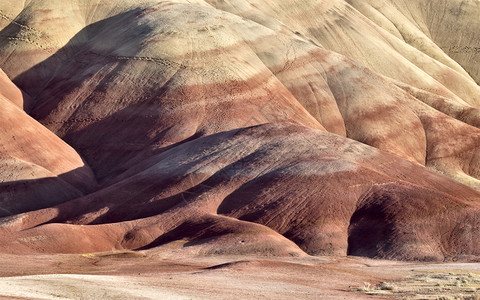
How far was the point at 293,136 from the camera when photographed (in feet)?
199

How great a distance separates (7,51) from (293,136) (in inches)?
1377

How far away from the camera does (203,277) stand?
3656cm

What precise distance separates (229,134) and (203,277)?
26.2m

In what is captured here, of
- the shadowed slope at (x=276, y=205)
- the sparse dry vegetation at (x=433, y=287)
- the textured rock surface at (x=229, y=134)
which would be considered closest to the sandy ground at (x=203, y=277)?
the sparse dry vegetation at (x=433, y=287)

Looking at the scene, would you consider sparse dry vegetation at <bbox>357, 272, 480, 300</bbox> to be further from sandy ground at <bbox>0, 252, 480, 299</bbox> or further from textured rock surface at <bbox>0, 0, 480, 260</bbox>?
textured rock surface at <bbox>0, 0, 480, 260</bbox>

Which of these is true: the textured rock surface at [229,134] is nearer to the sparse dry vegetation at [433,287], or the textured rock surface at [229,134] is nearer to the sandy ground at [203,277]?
the sandy ground at [203,277]

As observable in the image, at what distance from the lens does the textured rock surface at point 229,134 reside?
5184 cm

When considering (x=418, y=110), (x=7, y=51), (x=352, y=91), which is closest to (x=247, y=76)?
(x=352, y=91)

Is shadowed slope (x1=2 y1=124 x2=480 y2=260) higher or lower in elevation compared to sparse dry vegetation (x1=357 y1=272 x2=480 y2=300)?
lower

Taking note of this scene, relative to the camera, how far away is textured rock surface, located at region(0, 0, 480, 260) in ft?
170

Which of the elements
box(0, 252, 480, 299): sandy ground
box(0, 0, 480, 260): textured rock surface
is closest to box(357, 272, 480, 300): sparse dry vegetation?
box(0, 252, 480, 299): sandy ground

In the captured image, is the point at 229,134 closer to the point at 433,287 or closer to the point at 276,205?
the point at 276,205

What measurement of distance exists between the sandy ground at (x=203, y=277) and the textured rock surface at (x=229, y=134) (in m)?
3.87

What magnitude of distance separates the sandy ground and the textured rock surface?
3.87 m
